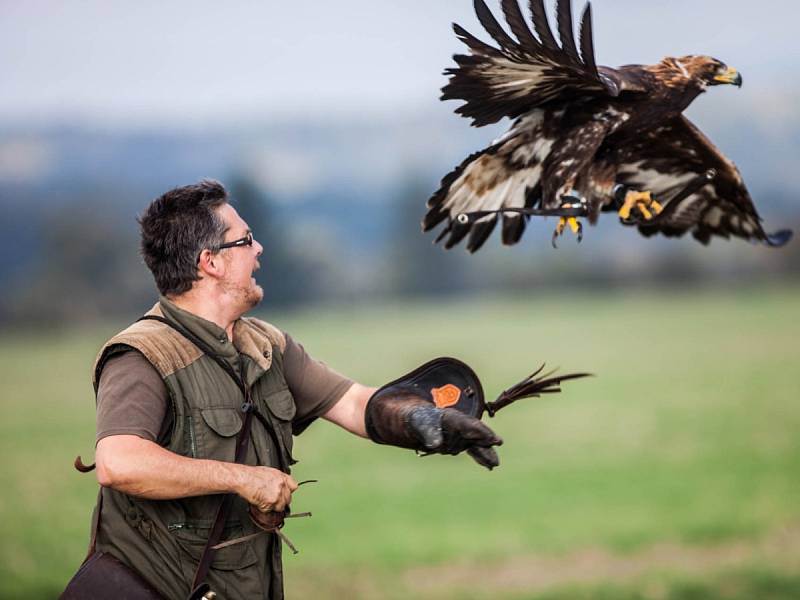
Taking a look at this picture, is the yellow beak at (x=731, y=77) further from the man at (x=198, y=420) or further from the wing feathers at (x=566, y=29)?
the man at (x=198, y=420)

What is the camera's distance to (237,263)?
277cm

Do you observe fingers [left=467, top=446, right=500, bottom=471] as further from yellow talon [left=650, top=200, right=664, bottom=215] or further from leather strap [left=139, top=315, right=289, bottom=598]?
yellow talon [left=650, top=200, right=664, bottom=215]

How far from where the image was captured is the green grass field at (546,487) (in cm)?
884

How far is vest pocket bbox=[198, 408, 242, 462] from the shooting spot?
2652 mm

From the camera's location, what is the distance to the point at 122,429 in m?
2.47

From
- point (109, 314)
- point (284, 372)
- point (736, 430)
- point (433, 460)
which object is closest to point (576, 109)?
point (284, 372)

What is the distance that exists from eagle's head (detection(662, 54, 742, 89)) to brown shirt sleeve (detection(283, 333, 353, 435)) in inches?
61.9

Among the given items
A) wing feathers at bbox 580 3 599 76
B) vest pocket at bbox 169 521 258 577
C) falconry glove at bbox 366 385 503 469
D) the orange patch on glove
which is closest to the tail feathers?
wing feathers at bbox 580 3 599 76

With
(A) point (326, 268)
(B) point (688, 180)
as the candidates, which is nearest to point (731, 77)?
(B) point (688, 180)

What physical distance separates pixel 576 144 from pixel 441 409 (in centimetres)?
109

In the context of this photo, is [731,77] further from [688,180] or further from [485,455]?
[485,455]

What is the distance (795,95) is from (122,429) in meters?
164

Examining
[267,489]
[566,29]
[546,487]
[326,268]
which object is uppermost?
[566,29]

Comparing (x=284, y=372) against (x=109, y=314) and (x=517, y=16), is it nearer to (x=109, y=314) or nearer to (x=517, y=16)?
(x=517, y=16)
